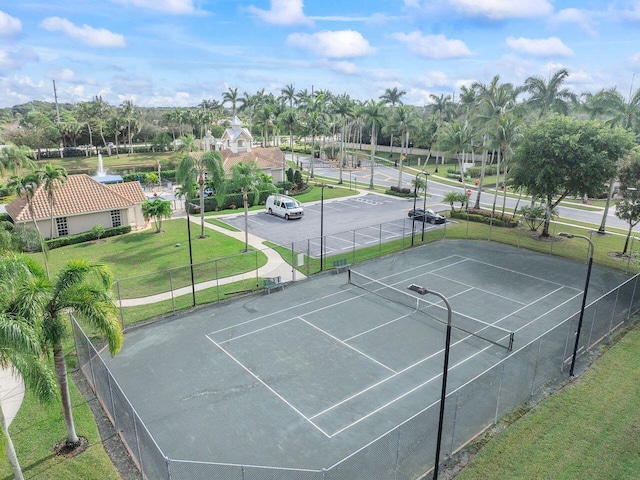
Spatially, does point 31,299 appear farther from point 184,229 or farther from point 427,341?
point 184,229

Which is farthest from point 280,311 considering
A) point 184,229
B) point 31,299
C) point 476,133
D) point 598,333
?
point 476,133

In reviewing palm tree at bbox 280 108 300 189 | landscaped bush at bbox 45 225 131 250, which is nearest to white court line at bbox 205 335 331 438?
landscaped bush at bbox 45 225 131 250

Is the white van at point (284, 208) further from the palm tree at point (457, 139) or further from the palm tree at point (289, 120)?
the palm tree at point (289, 120)

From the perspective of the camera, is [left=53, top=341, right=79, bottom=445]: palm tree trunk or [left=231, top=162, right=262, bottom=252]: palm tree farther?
[left=231, top=162, right=262, bottom=252]: palm tree

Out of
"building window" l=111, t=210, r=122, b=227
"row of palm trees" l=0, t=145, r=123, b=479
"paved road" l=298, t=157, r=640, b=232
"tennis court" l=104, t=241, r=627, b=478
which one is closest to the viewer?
"row of palm trees" l=0, t=145, r=123, b=479

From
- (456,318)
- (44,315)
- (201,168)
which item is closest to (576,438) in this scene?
(456,318)

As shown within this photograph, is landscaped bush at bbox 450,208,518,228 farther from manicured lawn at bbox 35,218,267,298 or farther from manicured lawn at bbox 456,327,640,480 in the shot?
manicured lawn at bbox 456,327,640,480
